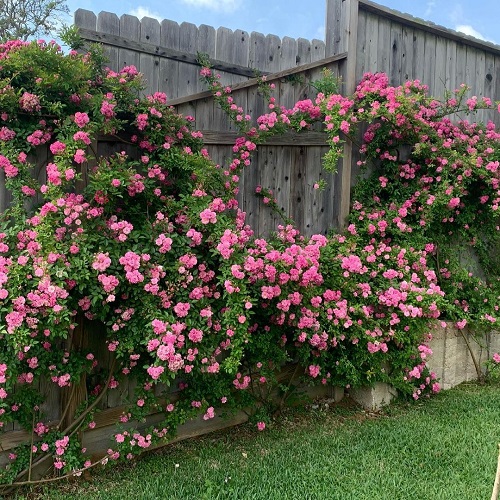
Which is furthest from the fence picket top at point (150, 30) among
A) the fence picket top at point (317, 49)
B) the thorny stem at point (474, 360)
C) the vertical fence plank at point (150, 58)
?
the thorny stem at point (474, 360)

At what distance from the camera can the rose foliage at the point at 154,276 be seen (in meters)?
2.69

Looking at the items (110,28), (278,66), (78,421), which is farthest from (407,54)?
(78,421)

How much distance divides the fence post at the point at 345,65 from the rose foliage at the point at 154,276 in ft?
0.55

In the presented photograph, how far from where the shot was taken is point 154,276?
2762 millimetres

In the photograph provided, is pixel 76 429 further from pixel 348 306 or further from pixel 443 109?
pixel 443 109

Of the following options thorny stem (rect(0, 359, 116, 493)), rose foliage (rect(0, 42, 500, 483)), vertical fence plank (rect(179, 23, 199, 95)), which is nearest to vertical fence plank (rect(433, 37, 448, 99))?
rose foliage (rect(0, 42, 500, 483))

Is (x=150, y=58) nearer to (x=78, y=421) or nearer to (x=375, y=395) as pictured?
(x=78, y=421)

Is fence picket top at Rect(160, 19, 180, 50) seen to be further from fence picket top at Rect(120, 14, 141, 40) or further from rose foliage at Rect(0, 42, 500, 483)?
rose foliage at Rect(0, 42, 500, 483)

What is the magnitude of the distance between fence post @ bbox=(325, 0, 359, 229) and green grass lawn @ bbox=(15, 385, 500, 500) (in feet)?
5.25

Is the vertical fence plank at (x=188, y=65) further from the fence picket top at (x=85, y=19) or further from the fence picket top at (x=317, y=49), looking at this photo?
the fence picket top at (x=317, y=49)

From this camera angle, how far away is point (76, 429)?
3066mm

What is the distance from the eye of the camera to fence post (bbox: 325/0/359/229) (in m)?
4.39

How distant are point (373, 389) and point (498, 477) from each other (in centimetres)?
302

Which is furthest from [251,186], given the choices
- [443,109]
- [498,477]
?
[498,477]
